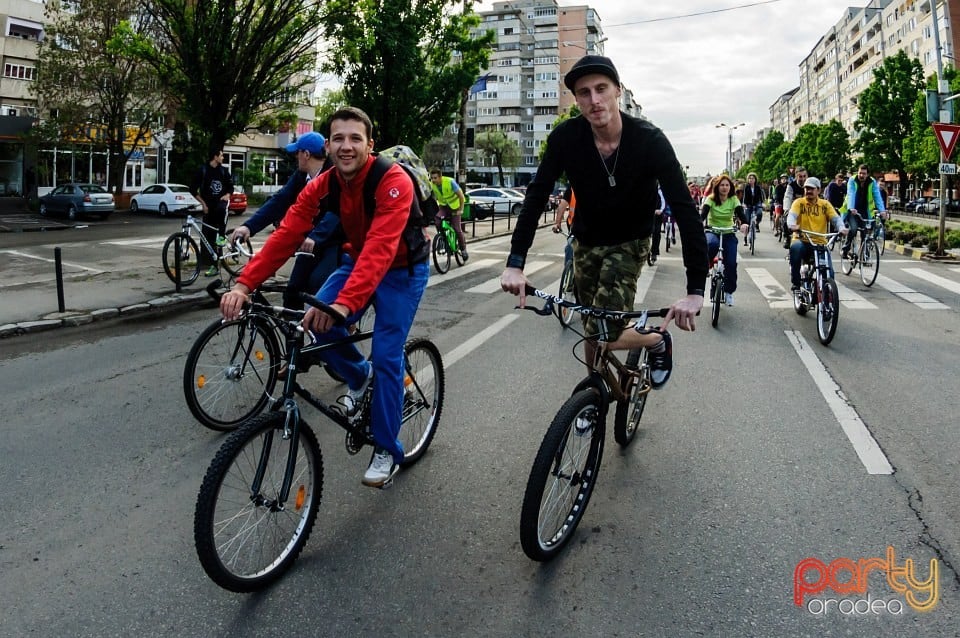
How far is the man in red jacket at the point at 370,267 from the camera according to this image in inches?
130

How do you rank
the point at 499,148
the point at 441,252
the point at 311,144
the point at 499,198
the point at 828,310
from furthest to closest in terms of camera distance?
the point at 499,148, the point at 499,198, the point at 441,252, the point at 828,310, the point at 311,144

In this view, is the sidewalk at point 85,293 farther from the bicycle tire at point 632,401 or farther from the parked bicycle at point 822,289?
the parked bicycle at point 822,289

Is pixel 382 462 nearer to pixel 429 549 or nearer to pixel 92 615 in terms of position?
pixel 429 549

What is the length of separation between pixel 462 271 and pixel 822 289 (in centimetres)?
795

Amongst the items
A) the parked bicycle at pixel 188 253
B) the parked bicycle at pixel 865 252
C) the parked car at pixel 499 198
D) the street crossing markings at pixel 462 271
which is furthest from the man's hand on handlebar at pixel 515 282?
the parked car at pixel 499 198

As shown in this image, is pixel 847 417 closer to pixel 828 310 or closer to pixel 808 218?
pixel 828 310

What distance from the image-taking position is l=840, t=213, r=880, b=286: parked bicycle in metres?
12.6

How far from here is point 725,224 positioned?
998cm

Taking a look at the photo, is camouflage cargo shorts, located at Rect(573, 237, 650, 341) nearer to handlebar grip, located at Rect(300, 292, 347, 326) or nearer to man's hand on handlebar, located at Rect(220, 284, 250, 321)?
handlebar grip, located at Rect(300, 292, 347, 326)

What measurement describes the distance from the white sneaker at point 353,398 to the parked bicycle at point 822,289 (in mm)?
5817

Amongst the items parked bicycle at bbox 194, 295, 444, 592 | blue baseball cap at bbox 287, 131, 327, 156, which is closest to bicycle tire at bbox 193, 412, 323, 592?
parked bicycle at bbox 194, 295, 444, 592

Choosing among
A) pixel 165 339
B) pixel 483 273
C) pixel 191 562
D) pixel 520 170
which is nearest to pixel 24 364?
pixel 165 339

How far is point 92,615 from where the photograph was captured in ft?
8.91

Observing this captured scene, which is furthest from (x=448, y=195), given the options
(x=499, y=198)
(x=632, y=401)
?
(x=499, y=198)
